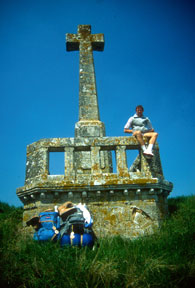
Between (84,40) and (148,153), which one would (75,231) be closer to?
(148,153)

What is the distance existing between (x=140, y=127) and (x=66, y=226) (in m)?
2.98

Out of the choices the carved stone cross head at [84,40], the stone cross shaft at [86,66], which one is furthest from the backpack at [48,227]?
the carved stone cross head at [84,40]

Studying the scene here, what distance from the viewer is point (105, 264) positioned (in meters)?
3.58

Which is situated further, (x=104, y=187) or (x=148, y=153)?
(x=148, y=153)

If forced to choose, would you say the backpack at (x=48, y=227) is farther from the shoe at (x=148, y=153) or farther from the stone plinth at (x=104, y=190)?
the shoe at (x=148, y=153)

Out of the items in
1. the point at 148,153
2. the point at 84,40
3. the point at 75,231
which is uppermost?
the point at 84,40

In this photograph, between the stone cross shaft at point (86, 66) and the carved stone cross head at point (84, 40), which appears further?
the carved stone cross head at point (84, 40)

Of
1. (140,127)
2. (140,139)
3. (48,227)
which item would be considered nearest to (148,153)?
(140,139)

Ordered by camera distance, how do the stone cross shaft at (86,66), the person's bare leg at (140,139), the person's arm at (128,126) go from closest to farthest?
the person's bare leg at (140,139) < the person's arm at (128,126) < the stone cross shaft at (86,66)

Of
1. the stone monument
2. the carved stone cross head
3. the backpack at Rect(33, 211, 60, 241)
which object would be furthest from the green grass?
the carved stone cross head

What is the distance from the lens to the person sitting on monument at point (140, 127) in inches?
227

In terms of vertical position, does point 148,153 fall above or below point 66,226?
above

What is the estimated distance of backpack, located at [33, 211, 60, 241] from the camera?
14.4ft

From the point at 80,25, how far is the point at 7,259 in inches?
311
